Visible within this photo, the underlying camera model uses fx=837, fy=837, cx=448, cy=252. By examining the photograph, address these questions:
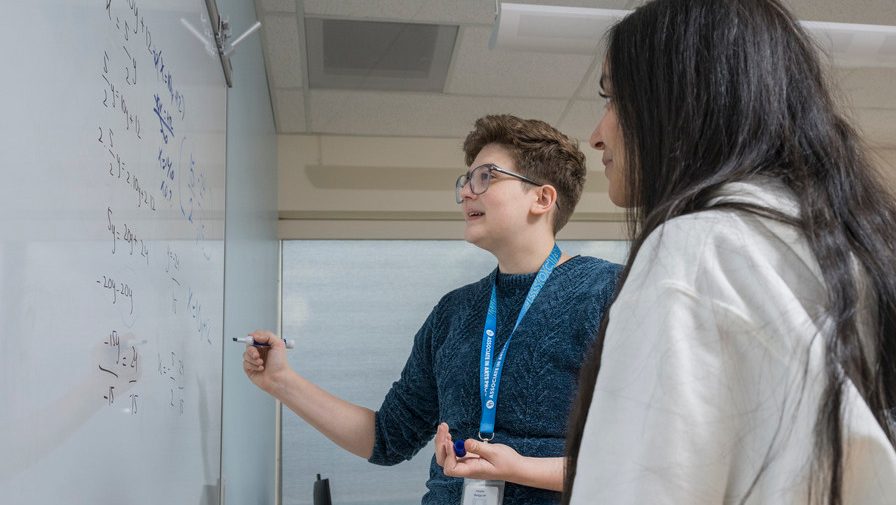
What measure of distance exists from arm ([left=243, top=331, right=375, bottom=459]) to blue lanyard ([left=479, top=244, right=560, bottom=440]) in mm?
325

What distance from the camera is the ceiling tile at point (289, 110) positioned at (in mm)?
3324

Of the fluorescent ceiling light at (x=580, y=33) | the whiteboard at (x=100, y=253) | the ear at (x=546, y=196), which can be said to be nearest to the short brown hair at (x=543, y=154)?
the ear at (x=546, y=196)

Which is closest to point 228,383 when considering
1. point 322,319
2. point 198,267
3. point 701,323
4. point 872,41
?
point 198,267

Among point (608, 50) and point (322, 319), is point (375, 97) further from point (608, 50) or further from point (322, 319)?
point (608, 50)

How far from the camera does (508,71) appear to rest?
317 centimetres

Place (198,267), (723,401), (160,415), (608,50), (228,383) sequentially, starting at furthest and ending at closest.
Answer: (228,383), (198,267), (160,415), (608,50), (723,401)

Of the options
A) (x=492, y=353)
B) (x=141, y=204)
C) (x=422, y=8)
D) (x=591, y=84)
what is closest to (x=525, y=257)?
(x=492, y=353)

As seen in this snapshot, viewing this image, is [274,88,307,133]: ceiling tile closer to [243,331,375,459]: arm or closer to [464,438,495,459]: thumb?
[243,331,375,459]: arm

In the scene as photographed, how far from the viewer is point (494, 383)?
1.45 m

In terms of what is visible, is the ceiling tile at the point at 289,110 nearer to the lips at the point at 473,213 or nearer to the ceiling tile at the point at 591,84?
the ceiling tile at the point at 591,84

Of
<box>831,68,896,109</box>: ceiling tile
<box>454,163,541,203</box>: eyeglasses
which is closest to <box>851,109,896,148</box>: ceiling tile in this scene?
<box>831,68,896,109</box>: ceiling tile

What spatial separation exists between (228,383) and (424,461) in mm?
2150

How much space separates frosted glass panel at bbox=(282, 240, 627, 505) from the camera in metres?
3.80

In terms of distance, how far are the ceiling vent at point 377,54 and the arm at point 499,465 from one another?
181 centimetres
